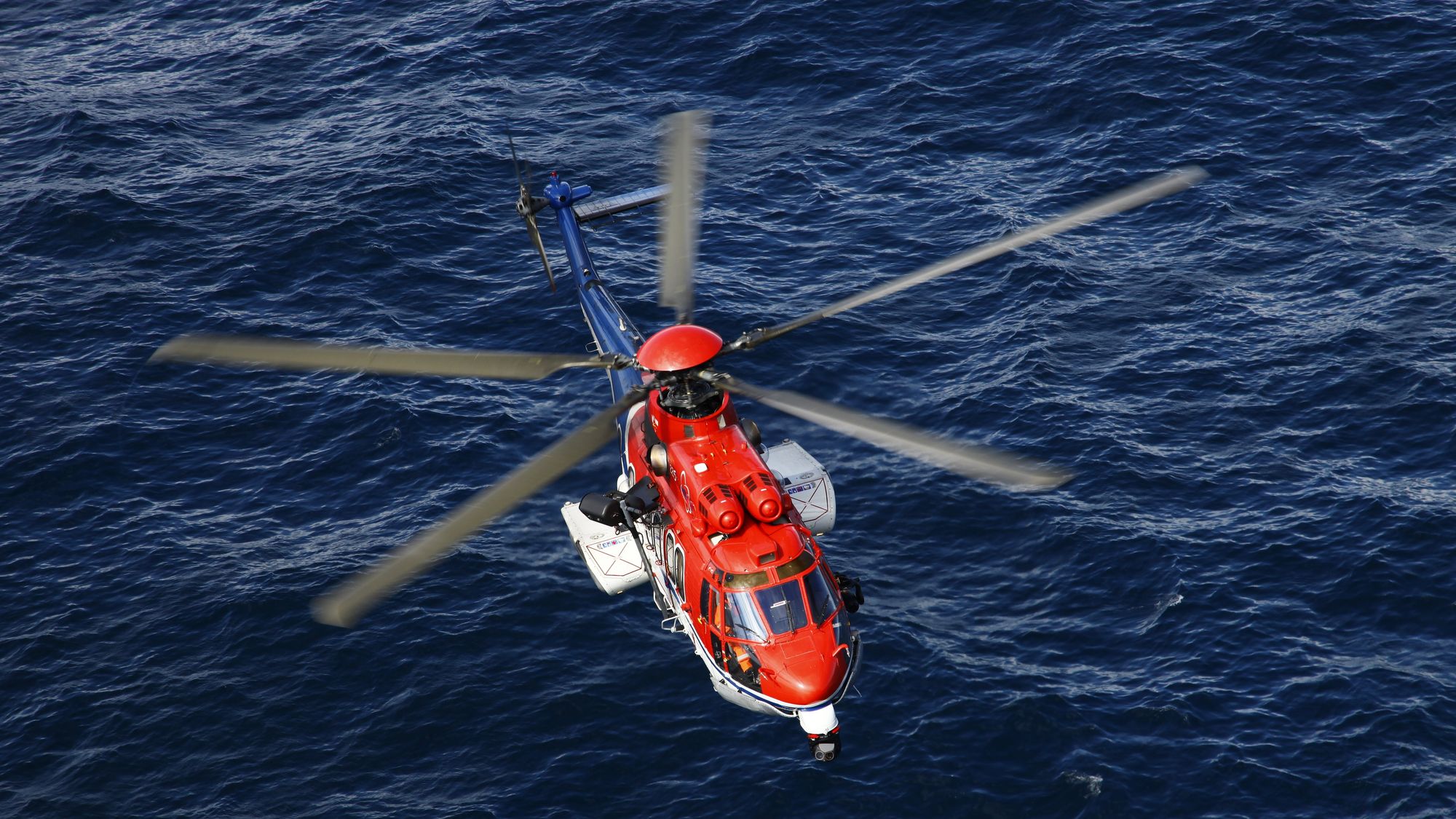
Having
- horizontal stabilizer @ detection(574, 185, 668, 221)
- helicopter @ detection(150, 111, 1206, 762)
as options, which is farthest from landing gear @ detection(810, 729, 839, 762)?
horizontal stabilizer @ detection(574, 185, 668, 221)

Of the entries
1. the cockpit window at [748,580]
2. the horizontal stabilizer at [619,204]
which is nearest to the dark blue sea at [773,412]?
the cockpit window at [748,580]

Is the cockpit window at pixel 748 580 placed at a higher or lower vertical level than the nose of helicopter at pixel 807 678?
higher

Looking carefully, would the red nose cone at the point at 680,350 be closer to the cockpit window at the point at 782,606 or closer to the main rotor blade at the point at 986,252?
the main rotor blade at the point at 986,252

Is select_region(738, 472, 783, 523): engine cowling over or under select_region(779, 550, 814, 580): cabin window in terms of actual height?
over

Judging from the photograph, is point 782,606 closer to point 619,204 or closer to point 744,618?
point 744,618

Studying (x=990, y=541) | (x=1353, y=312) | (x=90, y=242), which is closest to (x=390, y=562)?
(x=990, y=541)

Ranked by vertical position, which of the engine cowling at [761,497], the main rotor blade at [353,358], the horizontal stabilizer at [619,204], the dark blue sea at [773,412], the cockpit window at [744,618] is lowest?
the dark blue sea at [773,412]

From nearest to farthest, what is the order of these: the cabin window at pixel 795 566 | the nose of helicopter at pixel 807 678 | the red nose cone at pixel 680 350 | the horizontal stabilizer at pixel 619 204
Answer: the nose of helicopter at pixel 807 678 → the red nose cone at pixel 680 350 → the cabin window at pixel 795 566 → the horizontal stabilizer at pixel 619 204

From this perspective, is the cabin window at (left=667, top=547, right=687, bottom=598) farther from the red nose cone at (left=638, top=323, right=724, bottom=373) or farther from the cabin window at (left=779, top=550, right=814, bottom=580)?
the red nose cone at (left=638, top=323, right=724, bottom=373)
